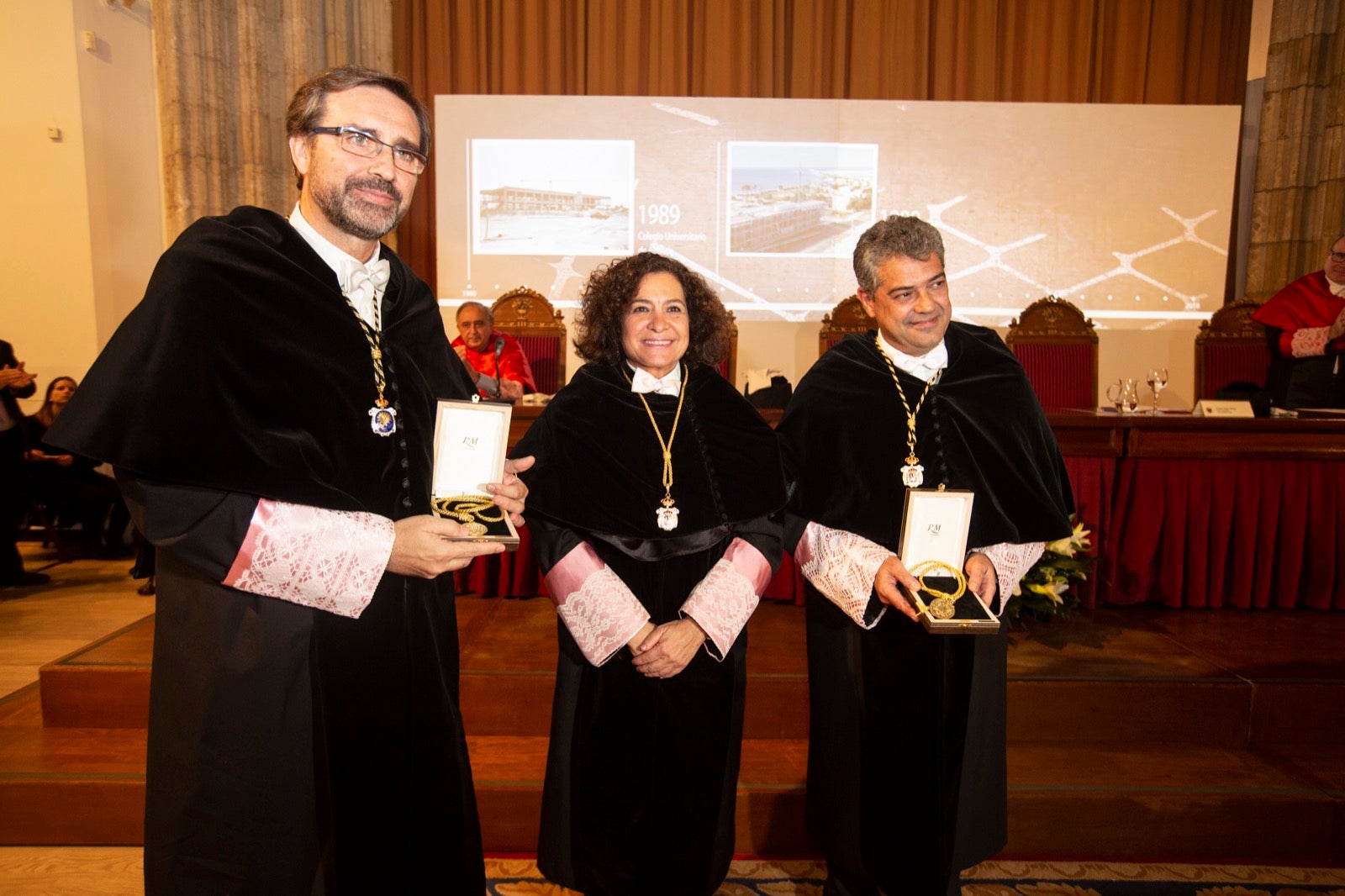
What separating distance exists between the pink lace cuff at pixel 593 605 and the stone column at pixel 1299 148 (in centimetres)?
775

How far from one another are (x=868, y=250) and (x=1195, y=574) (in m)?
3.14

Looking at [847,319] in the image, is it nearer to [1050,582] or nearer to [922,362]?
[1050,582]

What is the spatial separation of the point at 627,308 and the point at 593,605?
0.74 metres

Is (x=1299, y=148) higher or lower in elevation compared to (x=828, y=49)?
lower

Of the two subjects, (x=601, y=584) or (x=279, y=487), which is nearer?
(x=279, y=487)

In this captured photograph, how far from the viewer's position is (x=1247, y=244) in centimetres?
806

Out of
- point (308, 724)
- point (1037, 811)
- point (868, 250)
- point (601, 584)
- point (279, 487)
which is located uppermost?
point (868, 250)

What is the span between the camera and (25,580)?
5.55 m

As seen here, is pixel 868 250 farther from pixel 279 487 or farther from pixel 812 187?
pixel 812 187

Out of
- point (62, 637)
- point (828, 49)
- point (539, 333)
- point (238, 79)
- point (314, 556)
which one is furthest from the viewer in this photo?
point (828, 49)

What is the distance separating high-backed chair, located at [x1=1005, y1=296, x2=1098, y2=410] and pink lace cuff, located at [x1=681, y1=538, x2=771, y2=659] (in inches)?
177

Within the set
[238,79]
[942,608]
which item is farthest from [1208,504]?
[238,79]

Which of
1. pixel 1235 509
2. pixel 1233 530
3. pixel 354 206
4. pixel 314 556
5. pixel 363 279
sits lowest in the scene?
pixel 1233 530

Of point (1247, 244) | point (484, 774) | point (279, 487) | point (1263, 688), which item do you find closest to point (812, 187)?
point (1247, 244)
